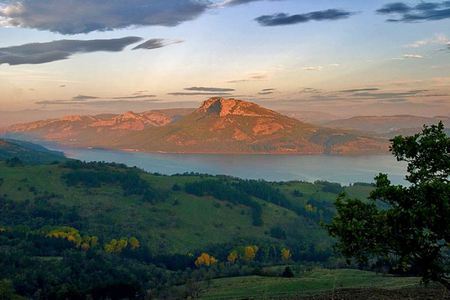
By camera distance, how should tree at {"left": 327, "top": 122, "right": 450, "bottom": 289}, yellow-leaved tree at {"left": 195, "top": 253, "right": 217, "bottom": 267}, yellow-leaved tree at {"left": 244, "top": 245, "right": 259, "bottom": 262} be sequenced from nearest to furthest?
1. tree at {"left": 327, "top": 122, "right": 450, "bottom": 289}
2. yellow-leaved tree at {"left": 195, "top": 253, "right": 217, "bottom": 267}
3. yellow-leaved tree at {"left": 244, "top": 245, "right": 259, "bottom": 262}

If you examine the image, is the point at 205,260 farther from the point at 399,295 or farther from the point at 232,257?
the point at 399,295

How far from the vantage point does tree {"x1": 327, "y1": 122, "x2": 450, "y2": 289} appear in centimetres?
2328

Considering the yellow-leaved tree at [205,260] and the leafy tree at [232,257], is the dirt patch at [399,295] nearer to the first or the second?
the yellow-leaved tree at [205,260]

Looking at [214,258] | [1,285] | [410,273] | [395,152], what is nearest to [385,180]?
[395,152]

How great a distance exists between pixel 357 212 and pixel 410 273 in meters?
50.1

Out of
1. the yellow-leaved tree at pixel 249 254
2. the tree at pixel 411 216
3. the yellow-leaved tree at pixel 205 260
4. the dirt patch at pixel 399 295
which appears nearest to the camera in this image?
the tree at pixel 411 216

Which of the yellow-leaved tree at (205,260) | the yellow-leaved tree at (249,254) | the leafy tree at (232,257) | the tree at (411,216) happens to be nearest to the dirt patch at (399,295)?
the tree at (411,216)

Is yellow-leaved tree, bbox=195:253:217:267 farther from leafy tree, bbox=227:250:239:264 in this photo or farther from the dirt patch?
the dirt patch

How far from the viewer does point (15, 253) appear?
15238 cm

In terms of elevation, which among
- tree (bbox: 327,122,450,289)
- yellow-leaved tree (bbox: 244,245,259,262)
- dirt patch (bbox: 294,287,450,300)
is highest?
tree (bbox: 327,122,450,289)

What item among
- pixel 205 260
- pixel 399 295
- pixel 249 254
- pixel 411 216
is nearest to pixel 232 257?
pixel 249 254

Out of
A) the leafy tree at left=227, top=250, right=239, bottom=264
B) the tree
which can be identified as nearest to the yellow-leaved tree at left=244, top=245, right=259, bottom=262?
the leafy tree at left=227, top=250, right=239, bottom=264

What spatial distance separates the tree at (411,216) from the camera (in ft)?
76.4

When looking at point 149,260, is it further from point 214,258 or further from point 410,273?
point 410,273
